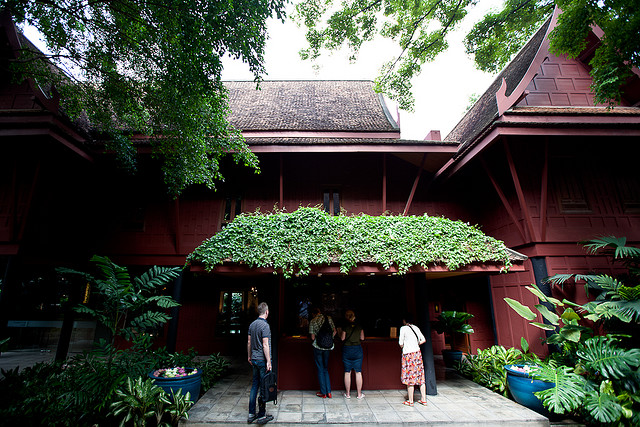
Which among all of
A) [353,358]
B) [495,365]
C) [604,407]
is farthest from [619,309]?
[353,358]

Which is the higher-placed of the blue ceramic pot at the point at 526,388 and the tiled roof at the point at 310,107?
the tiled roof at the point at 310,107

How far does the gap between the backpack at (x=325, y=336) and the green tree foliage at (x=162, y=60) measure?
4572 millimetres

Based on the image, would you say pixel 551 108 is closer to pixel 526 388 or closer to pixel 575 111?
pixel 575 111

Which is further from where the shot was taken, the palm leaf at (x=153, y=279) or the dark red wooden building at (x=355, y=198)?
the dark red wooden building at (x=355, y=198)

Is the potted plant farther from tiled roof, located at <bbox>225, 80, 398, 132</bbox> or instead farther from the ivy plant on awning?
tiled roof, located at <bbox>225, 80, 398, 132</bbox>

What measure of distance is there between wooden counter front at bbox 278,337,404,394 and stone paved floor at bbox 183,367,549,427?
19 centimetres

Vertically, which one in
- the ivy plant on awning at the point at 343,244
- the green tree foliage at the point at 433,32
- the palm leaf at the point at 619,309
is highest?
the green tree foliage at the point at 433,32

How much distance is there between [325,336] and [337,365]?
1164mm

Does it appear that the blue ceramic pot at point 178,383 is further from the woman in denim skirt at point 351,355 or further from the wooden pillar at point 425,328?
the wooden pillar at point 425,328

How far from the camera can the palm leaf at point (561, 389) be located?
15.5 feet

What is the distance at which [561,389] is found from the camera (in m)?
4.85

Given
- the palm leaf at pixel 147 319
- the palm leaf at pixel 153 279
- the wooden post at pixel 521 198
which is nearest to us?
the palm leaf at pixel 147 319

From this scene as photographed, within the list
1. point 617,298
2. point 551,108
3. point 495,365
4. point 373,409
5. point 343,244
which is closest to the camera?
point 373,409

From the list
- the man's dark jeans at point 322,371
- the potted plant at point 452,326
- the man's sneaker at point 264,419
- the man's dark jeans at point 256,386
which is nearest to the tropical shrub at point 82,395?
the man's dark jeans at point 256,386
